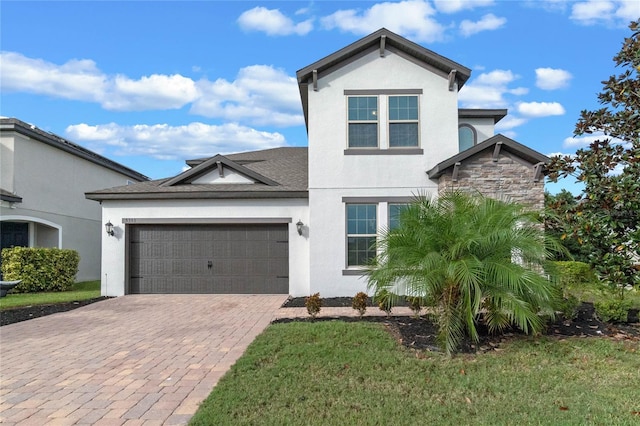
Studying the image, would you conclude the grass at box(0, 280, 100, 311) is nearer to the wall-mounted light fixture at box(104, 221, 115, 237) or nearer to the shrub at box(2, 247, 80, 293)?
the shrub at box(2, 247, 80, 293)

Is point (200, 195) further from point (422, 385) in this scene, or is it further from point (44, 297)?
point (422, 385)

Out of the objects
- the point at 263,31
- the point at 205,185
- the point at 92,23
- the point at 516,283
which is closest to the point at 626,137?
the point at 516,283

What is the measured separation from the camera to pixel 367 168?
499 inches

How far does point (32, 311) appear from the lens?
1098cm

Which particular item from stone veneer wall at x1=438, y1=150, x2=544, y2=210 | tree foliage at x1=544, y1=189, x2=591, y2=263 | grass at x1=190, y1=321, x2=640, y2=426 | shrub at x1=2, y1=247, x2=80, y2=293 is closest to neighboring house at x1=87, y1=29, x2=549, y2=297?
stone veneer wall at x1=438, y1=150, x2=544, y2=210

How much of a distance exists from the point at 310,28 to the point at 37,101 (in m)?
9.66

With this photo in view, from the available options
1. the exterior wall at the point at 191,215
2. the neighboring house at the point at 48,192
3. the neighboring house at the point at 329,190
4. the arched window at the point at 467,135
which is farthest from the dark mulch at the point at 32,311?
the arched window at the point at 467,135

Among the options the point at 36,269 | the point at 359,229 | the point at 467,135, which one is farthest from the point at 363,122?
the point at 36,269

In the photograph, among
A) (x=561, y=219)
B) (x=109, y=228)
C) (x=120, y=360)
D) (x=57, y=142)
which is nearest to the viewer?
(x=120, y=360)

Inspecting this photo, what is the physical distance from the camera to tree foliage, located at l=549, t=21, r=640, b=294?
743 cm

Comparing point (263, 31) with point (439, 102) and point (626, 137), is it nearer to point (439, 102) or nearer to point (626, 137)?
point (439, 102)

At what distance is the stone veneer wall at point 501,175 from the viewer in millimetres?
11953

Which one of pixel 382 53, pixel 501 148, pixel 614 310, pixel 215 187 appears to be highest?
pixel 382 53

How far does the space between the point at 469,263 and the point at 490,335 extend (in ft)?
5.97
